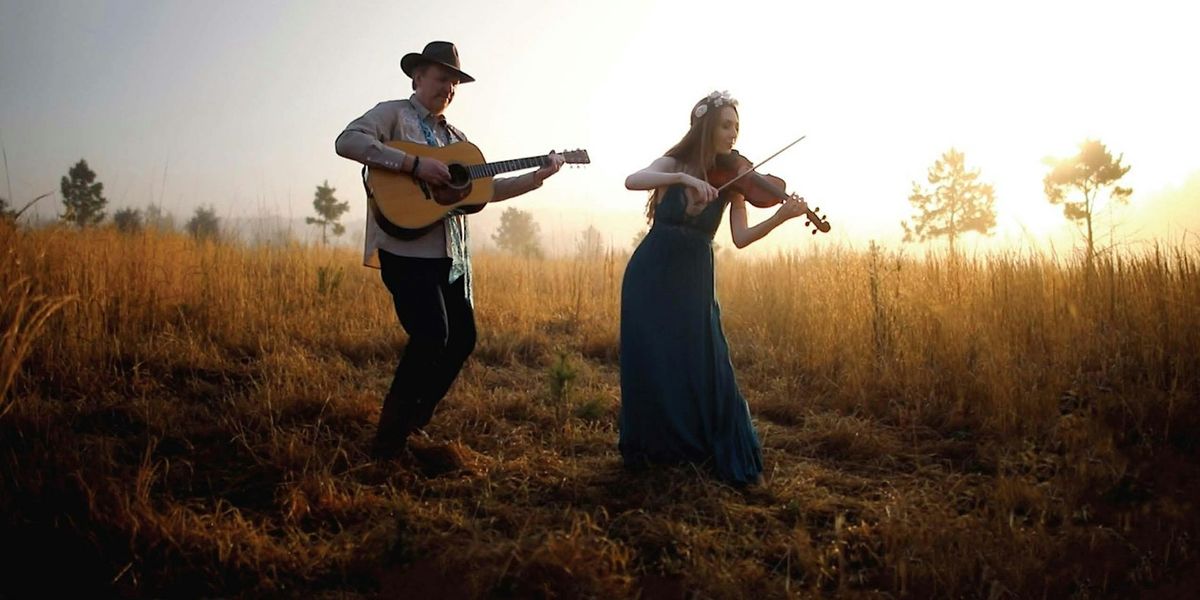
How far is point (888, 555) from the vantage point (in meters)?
2.70

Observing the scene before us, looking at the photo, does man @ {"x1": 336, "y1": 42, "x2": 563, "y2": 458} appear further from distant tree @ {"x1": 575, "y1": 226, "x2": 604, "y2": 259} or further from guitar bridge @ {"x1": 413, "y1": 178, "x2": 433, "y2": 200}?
distant tree @ {"x1": 575, "y1": 226, "x2": 604, "y2": 259}

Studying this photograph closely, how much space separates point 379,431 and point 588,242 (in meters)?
6.14

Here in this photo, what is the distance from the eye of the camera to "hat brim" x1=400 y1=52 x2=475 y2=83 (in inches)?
137

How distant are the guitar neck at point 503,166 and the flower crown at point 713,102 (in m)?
0.84

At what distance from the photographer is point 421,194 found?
3406 mm

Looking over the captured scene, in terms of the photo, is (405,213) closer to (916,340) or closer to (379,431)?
(379,431)

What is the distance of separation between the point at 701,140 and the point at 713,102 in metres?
0.20

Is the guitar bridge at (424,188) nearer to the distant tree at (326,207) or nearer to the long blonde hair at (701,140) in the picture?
the long blonde hair at (701,140)

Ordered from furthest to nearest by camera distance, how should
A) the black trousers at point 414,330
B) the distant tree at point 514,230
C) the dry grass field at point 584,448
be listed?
1. the distant tree at point 514,230
2. the black trousers at point 414,330
3. the dry grass field at point 584,448

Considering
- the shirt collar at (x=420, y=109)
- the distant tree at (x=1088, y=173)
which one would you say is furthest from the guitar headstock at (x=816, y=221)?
the distant tree at (x=1088, y=173)

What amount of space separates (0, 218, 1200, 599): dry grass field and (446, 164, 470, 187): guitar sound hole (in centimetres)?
122

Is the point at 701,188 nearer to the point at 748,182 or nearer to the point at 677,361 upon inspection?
the point at 748,182

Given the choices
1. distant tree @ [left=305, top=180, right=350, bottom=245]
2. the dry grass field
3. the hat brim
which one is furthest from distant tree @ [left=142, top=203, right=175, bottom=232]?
distant tree @ [left=305, top=180, right=350, bottom=245]

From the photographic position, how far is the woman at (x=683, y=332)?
11.5 feet
